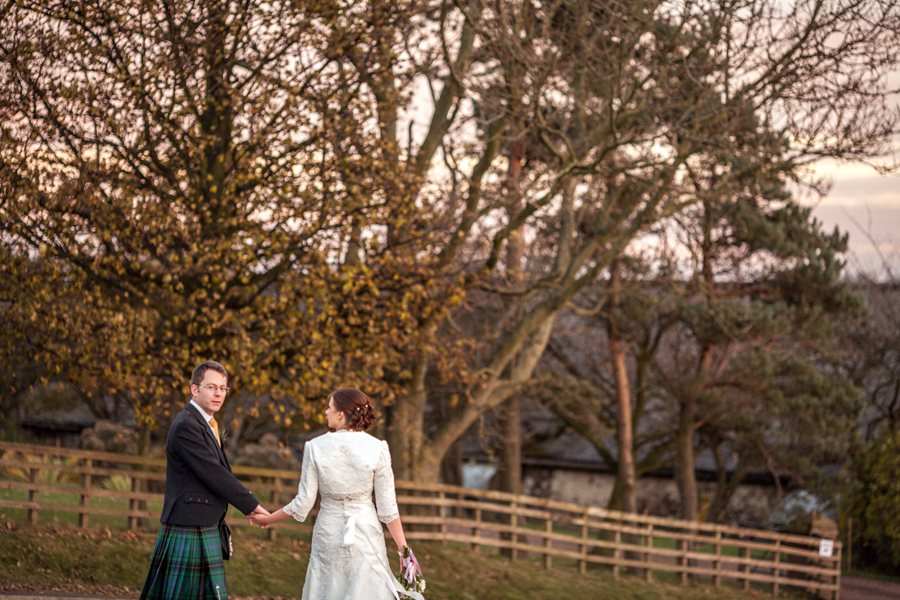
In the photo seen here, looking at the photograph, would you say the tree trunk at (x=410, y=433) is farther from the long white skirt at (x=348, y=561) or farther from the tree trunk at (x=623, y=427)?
the tree trunk at (x=623, y=427)

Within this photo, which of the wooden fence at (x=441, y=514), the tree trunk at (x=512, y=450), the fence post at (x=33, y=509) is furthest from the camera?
the tree trunk at (x=512, y=450)

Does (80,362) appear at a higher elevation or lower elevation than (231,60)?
lower

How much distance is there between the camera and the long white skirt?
16.2ft

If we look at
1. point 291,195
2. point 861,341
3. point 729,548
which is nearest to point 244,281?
point 291,195

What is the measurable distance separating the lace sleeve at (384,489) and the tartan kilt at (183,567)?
3.31ft

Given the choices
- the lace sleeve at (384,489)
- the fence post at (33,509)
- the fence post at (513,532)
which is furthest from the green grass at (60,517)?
the lace sleeve at (384,489)

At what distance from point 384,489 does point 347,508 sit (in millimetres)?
244

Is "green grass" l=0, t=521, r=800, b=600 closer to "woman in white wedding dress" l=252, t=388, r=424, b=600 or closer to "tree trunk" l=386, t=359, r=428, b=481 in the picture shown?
"tree trunk" l=386, t=359, r=428, b=481

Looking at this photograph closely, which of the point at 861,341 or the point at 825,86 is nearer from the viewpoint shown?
the point at 825,86

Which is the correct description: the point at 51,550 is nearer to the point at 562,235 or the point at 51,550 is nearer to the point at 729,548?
the point at 562,235

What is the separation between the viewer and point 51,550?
8.58 m

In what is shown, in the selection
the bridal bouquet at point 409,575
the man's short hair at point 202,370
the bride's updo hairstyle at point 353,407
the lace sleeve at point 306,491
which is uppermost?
the man's short hair at point 202,370

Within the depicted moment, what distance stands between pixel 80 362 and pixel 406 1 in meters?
5.90

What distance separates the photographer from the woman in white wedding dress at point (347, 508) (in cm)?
494
